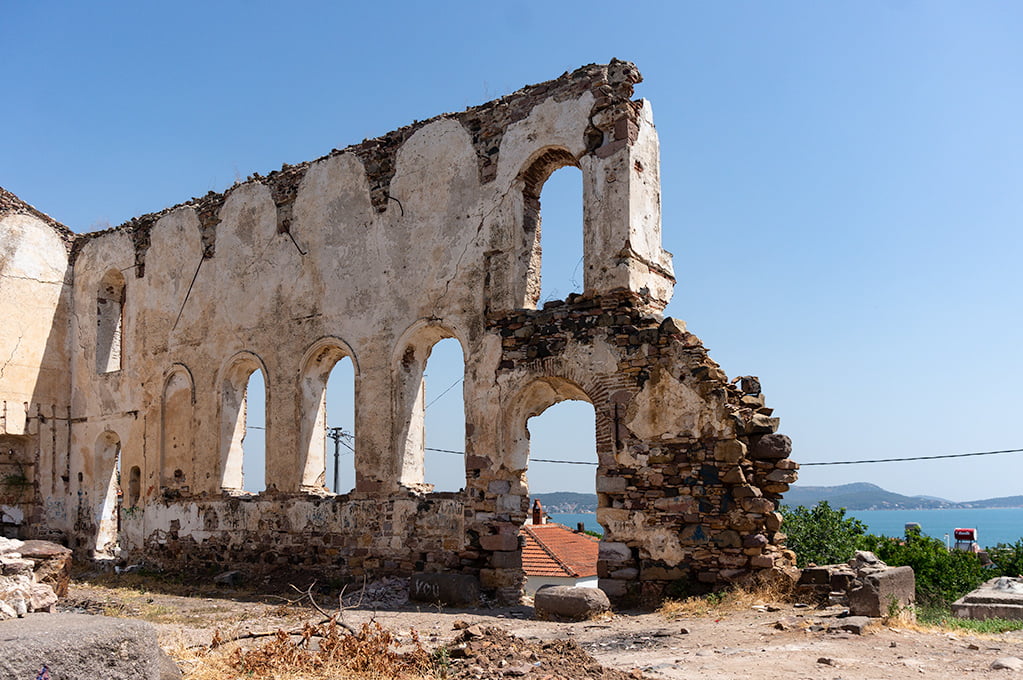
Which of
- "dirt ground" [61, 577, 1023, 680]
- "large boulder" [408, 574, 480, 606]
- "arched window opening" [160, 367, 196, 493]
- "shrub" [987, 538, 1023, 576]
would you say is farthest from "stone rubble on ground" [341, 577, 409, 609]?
"shrub" [987, 538, 1023, 576]

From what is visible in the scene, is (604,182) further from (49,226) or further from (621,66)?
(49,226)

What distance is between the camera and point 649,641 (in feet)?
28.0

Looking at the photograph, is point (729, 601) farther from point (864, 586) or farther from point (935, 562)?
point (935, 562)

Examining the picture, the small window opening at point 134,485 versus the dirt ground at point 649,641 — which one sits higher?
the small window opening at point 134,485

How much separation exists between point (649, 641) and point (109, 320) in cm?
1427

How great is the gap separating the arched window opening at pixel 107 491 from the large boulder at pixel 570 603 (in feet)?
35.3

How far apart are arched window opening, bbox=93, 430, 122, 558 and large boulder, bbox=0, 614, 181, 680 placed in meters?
13.8

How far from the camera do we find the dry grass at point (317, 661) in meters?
6.72

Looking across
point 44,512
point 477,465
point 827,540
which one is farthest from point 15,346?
point 827,540

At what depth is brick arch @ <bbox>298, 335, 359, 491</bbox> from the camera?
1466cm

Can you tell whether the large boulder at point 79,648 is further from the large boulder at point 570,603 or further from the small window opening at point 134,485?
the small window opening at point 134,485

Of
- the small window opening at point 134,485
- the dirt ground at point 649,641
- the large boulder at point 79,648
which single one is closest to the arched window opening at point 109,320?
the small window opening at point 134,485

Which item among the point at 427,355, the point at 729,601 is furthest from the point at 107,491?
the point at 729,601

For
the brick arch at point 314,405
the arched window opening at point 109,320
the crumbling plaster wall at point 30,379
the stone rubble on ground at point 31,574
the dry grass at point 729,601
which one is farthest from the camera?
the arched window opening at point 109,320
